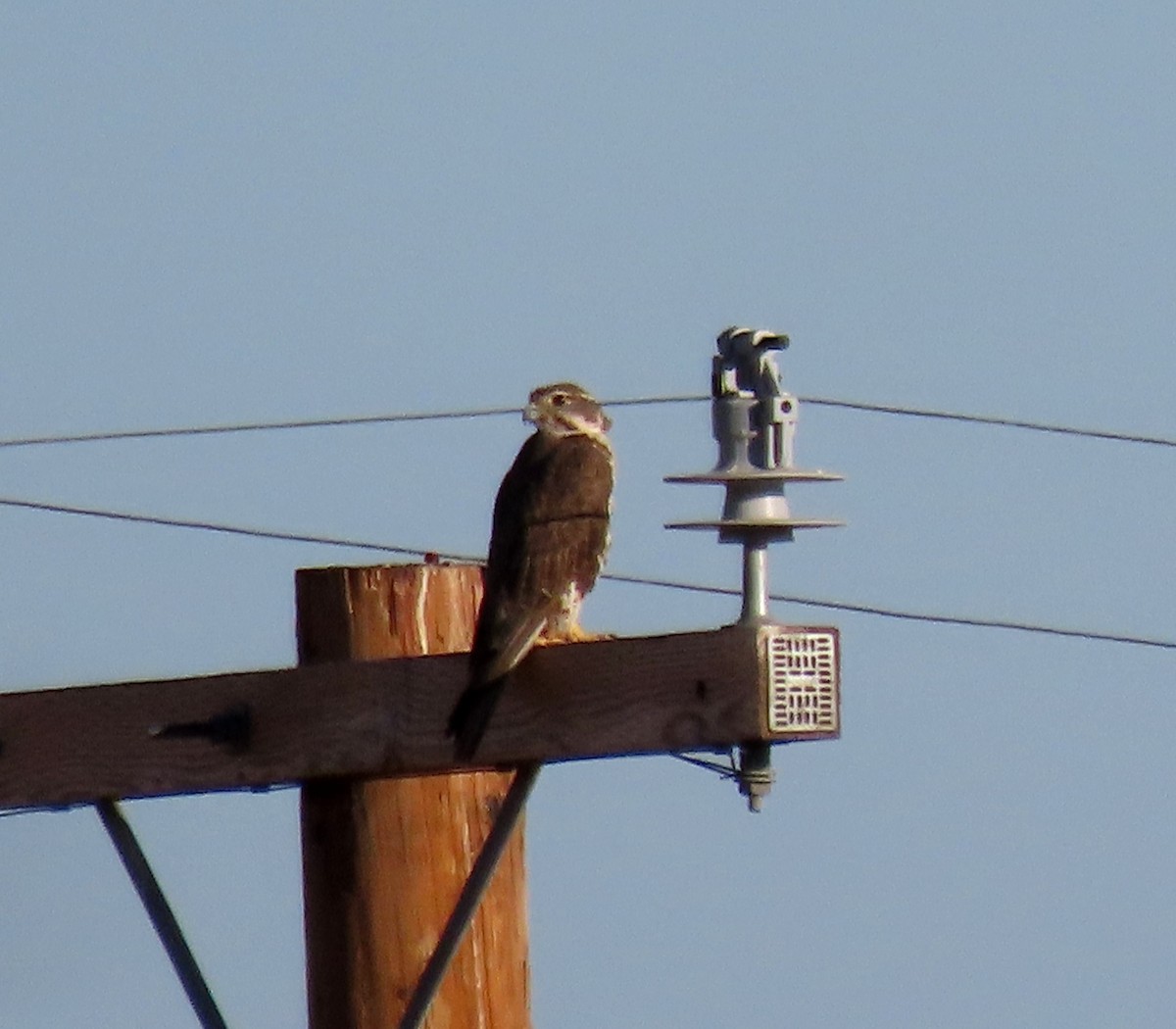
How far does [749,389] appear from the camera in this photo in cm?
552

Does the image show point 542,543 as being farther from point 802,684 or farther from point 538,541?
point 802,684

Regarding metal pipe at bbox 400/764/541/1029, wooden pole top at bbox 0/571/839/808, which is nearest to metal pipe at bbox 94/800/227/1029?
wooden pole top at bbox 0/571/839/808

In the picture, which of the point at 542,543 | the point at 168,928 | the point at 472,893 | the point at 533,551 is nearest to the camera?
the point at 472,893

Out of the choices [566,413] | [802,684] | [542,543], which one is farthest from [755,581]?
[566,413]

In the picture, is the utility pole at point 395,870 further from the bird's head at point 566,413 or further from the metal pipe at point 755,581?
the bird's head at point 566,413

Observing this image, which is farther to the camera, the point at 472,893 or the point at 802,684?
the point at 472,893

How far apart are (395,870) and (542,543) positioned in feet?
4.44

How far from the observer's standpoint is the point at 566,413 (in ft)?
25.2

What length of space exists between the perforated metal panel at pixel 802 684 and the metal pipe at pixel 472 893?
1.93 feet

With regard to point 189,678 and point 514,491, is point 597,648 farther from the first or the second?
point 514,491

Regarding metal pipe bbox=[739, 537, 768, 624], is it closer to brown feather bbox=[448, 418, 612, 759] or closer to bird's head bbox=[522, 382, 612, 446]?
brown feather bbox=[448, 418, 612, 759]

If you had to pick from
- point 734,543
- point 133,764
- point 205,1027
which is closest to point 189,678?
point 133,764

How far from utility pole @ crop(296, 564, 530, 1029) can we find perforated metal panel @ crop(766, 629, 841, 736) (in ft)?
2.75

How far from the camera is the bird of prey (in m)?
5.32
